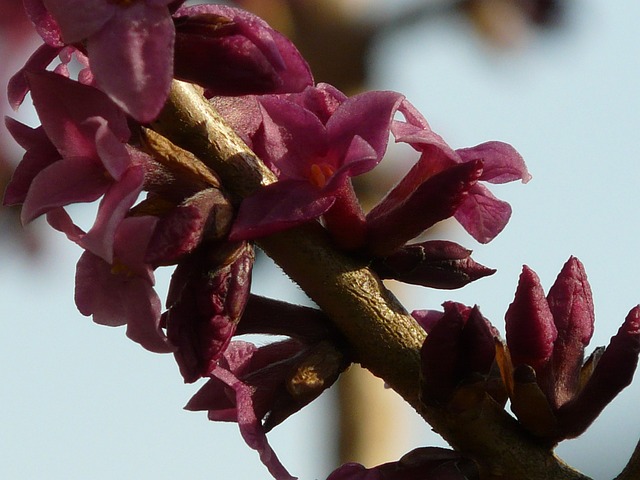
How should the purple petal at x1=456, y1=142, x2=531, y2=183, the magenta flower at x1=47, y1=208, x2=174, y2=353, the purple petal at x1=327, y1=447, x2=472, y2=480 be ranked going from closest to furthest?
the magenta flower at x1=47, y1=208, x2=174, y2=353, the purple petal at x1=327, y1=447, x2=472, y2=480, the purple petal at x1=456, y1=142, x2=531, y2=183

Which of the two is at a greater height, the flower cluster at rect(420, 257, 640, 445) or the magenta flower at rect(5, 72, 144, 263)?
the magenta flower at rect(5, 72, 144, 263)

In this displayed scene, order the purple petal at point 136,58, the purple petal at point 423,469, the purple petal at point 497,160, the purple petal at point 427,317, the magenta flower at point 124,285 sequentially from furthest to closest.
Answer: the purple petal at point 427,317 → the purple petal at point 497,160 → the purple petal at point 423,469 → the magenta flower at point 124,285 → the purple petal at point 136,58

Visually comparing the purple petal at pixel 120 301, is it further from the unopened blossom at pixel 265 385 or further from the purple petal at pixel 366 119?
the purple petal at pixel 366 119

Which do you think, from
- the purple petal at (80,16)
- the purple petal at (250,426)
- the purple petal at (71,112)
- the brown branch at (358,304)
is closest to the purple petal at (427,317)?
the brown branch at (358,304)

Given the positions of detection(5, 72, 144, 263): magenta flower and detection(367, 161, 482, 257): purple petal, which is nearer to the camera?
detection(5, 72, 144, 263): magenta flower

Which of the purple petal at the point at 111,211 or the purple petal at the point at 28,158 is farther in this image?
the purple petal at the point at 28,158

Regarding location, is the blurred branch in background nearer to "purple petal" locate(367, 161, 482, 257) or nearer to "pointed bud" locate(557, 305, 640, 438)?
"purple petal" locate(367, 161, 482, 257)

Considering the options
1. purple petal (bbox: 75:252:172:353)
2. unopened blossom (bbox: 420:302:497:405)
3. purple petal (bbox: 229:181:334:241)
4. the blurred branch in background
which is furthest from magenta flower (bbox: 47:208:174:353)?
the blurred branch in background

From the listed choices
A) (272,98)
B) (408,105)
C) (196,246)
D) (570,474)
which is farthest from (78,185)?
(570,474)
